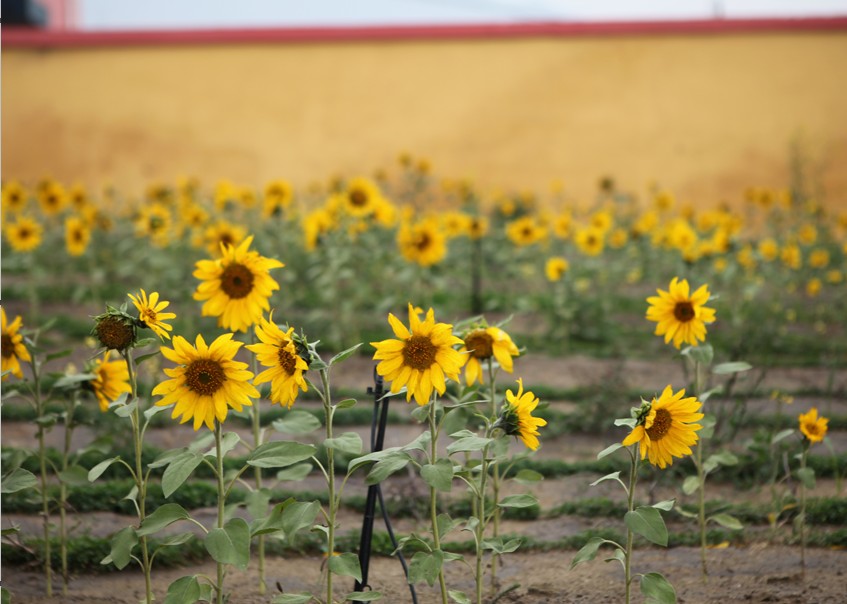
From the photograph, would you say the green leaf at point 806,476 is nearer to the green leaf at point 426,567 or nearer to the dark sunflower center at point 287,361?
the green leaf at point 426,567

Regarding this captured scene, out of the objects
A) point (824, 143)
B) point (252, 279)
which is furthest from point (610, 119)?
point (252, 279)

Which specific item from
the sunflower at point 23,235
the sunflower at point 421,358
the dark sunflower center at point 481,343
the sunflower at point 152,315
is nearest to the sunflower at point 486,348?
the dark sunflower center at point 481,343

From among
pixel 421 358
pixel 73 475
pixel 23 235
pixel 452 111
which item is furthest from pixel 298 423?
pixel 452 111

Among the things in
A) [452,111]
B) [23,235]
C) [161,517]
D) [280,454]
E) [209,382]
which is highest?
[452,111]

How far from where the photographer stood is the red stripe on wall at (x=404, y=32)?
9.44 metres

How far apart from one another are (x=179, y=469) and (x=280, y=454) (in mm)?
175

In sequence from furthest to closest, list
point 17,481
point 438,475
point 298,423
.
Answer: point 298,423
point 17,481
point 438,475

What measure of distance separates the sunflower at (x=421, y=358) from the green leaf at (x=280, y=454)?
193mm

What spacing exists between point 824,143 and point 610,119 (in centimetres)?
204

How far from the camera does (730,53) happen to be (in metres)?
9.50

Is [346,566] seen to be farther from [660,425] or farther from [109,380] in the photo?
[109,380]

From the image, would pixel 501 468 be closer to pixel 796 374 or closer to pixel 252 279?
pixel 252 279

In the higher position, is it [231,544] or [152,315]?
[152,315]

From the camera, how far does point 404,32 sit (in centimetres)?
984
